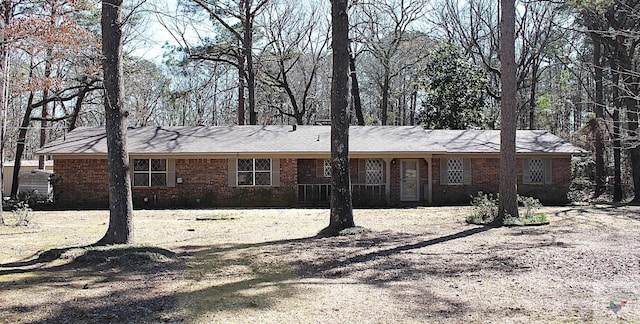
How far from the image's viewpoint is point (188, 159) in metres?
19.5

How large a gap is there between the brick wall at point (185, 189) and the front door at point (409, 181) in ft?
14.5

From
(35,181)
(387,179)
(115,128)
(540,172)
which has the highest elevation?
(115,128)

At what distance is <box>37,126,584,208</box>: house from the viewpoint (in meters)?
19.3

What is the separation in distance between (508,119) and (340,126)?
449cm

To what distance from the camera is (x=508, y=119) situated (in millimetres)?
12984

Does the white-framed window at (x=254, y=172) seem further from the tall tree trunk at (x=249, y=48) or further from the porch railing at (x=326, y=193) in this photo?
the tall tree trunk at (x=249, y=48)

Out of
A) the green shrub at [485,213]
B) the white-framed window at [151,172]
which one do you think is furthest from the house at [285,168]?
the green shrub at [485,213]

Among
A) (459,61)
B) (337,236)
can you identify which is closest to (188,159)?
(337,236)

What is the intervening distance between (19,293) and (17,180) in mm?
21064

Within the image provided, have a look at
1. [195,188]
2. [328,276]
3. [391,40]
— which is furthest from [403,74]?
[328,276]

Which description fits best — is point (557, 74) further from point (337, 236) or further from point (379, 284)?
point (379, 284)

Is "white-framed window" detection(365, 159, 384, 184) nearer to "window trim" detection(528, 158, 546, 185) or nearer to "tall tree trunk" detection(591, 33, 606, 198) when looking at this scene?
"window trim" detection(528, 158, 546, 185)

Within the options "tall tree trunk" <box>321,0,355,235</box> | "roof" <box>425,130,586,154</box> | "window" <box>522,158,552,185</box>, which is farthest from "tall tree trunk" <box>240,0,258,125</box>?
"tall tree trunk" <box>321,0,355,235</box>

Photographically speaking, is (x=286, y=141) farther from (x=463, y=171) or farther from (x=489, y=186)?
(x=489, y=186)
